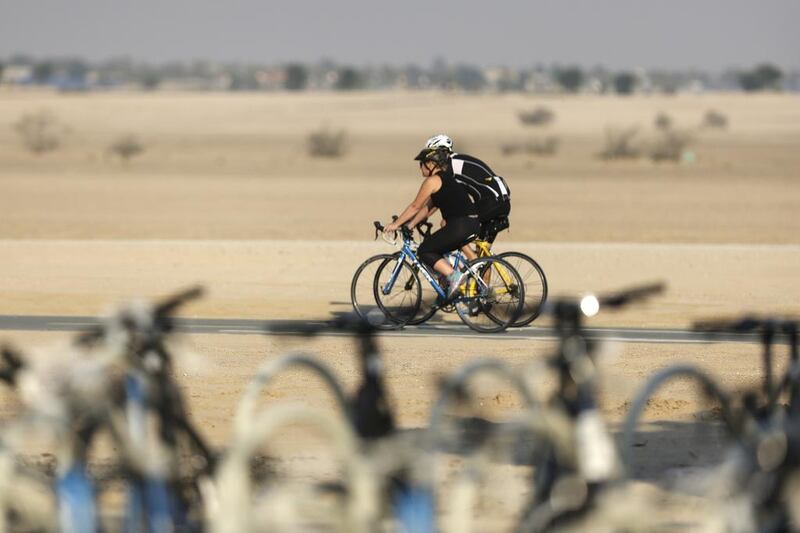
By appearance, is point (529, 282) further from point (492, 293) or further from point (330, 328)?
point (330, 328)

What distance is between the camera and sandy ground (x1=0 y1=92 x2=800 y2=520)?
44.1 feet

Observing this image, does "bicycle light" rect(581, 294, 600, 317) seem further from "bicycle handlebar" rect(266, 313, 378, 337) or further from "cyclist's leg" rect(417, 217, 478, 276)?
"cyclist's leg" rect(417, 217, 478, 276)

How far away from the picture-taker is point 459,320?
701 inches

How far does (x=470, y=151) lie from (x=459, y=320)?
4593 centimetres

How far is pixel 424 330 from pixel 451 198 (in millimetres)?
1427

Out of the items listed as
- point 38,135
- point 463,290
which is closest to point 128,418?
point 463,290

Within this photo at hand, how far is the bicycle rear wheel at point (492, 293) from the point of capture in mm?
16234

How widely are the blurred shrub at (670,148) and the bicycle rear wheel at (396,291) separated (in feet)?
122

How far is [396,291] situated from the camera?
54.8ft

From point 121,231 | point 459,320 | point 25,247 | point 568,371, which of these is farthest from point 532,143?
point 568,371

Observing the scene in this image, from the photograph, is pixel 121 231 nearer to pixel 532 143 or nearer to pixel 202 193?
pixel 202 193

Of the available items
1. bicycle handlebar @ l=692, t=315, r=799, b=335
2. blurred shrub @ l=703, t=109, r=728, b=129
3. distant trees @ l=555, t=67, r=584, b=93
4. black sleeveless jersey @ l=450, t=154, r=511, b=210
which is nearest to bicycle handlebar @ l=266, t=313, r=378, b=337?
bicycle handlebar @ l=692, t=315, r=799, b=335

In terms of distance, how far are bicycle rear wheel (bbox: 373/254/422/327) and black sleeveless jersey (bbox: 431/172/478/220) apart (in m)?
0.75

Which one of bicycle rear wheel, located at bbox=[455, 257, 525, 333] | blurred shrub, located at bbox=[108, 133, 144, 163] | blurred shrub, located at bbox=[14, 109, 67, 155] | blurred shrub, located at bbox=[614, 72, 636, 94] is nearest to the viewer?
bicycle rear wheel, located at bbox=[455, 257, 525, 333]
